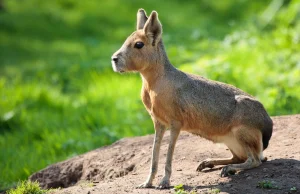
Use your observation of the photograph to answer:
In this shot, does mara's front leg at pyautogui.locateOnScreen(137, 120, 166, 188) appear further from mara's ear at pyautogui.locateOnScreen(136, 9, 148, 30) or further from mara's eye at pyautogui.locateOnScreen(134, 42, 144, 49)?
mara's ear at pyautogui.locateOnScreen(136, 9, 148, 30)

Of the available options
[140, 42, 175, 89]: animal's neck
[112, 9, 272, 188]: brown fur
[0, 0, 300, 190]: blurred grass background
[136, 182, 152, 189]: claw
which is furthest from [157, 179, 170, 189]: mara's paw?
[0, 0, 300, 190]: blurred grass background

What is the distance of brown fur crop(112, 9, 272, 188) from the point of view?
5.72 metres

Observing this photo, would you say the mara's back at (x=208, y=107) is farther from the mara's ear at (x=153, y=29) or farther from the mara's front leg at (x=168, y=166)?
the mara's ear at (x=153, y=29)

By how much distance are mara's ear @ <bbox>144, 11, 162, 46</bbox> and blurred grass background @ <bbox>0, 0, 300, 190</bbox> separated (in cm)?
289

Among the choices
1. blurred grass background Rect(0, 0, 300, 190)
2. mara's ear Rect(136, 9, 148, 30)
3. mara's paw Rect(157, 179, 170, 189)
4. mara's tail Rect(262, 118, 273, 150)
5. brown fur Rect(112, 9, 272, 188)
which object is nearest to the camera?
mara's paw Rect(157, 179, 170, 189)

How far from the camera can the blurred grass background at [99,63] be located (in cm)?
934

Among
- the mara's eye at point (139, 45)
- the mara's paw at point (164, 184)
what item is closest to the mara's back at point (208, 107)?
the mara's eye at point (139, 45)

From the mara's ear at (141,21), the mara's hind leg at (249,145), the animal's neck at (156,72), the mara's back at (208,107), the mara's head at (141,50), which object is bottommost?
the mara's hind leg at (249,145)

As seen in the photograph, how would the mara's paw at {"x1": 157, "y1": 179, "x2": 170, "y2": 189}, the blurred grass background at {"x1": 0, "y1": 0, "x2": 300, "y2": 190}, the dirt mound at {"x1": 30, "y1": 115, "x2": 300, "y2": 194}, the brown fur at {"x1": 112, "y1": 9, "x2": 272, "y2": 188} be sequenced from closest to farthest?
the dirt mound at {"x1": 30, "y1": 115, "x2": 300, "y2": 194} < the mara's paw at {"x1": 157, "y1": 179, "x2": 170, "y2": 189} < the brown fur at {"x1": 112, "y1": 9, "x2": 272, "y2": 188} < the blurred grass background at {"x1": 0, "y1": 0, "x2": 300, "y2": 190}

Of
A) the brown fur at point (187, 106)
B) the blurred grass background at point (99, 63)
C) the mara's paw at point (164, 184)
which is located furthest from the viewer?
the blurred grass background at point (99, 63)

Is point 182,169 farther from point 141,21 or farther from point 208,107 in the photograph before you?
point 141,21

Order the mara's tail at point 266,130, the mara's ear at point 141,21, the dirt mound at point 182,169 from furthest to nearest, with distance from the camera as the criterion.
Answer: the mara's ear at point 141,21
the mara's tail at point 266,130
the dirt mound at point 182,169

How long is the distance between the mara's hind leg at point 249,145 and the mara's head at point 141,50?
977mm

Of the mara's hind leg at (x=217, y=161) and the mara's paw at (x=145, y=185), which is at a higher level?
the mara's hind leg at (x=217, y=161)
